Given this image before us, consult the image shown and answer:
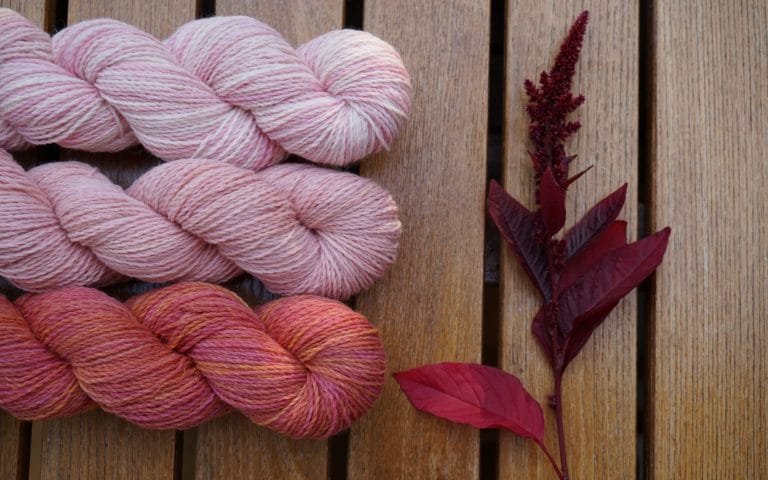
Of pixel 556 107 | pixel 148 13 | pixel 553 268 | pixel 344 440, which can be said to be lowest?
pixel 344 440

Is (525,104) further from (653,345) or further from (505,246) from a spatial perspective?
(653,345)

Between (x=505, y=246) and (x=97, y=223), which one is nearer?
(x=97, y=223)

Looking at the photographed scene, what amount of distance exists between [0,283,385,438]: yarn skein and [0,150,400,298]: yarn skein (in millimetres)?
31

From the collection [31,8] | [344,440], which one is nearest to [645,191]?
[344,440]

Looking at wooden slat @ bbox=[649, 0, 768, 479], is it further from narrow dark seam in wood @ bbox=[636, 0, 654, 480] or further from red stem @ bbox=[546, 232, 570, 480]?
red stem @ bbox=[546, 232, 570, 480]

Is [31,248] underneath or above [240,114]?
underneath

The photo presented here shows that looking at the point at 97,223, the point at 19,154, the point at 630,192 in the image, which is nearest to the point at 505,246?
the point at 630,192

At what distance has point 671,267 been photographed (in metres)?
0.69

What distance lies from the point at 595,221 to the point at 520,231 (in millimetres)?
82

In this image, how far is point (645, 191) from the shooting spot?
2.37 ft

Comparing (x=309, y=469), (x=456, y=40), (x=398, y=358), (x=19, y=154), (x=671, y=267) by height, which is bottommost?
(x=309, y=469)

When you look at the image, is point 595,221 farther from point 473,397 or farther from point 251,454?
point 251,454

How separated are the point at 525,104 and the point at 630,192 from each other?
0.51 ft

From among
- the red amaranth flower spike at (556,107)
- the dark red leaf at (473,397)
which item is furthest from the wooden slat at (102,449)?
the red amaranth flower spike at (556,107)
